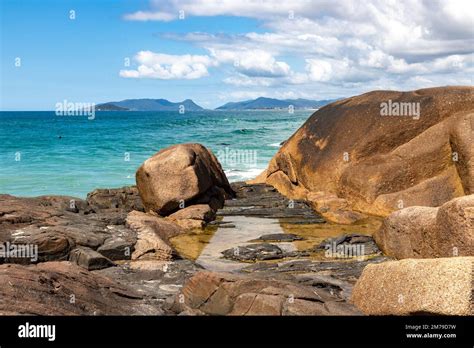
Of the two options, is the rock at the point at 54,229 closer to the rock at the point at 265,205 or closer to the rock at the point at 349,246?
the rock at the point at 265,205

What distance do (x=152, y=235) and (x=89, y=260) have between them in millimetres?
3013

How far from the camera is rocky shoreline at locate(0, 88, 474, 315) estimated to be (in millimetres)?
8617

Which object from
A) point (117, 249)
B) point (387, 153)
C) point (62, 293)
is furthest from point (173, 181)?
point (62, 293)

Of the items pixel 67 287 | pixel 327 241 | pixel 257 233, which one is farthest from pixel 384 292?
pixel 257 233

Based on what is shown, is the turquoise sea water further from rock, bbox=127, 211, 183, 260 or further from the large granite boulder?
rock, bbox=127, 211, 183, 260

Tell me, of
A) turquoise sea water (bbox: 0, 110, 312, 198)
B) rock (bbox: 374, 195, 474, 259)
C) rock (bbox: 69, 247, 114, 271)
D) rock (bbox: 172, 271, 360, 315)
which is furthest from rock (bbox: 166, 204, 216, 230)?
turquoise sea water (bbox: 0, 110, 312, 198)

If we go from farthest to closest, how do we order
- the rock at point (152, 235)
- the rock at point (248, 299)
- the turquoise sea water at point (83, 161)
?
the turquoise sea water at point (83, 161) → the rock at point (152, 235) → the rock at point (248, 299)

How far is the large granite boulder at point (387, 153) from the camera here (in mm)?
19703

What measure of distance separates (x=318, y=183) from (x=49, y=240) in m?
12.4

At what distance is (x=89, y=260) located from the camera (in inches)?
517

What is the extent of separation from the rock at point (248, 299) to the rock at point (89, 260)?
13.3 ft

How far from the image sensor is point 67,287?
357 inches

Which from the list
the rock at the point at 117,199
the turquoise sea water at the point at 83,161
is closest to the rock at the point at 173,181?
the rock at the point at 117,199
